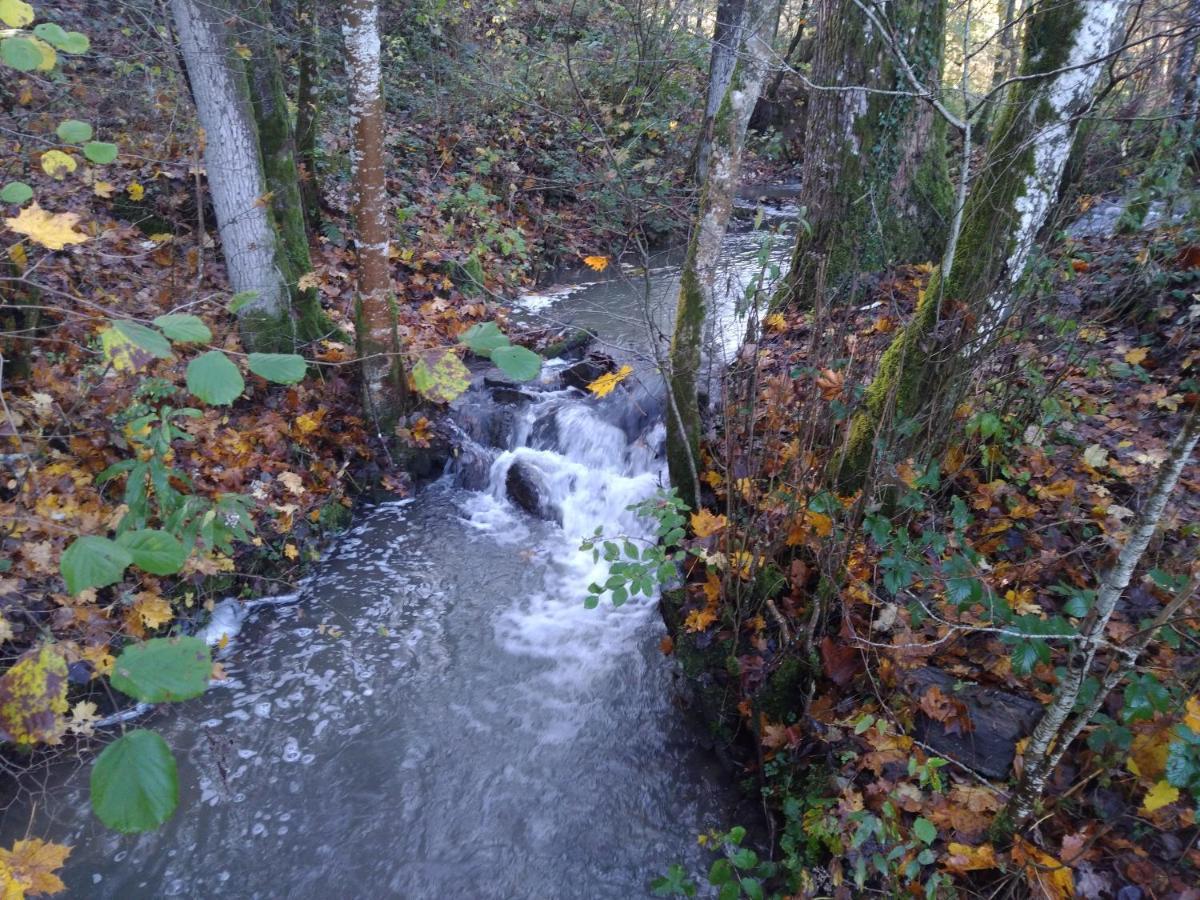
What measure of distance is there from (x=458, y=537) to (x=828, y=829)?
4.32 metres

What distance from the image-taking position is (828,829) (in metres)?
3.26

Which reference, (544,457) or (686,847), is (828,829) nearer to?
(686,847)

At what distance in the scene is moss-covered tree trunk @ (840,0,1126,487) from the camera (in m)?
3.63

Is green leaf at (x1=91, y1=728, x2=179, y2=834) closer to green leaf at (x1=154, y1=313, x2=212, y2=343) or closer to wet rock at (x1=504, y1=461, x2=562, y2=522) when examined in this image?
green leaf at (x1=154, y1=313, x2=212, y2=343)

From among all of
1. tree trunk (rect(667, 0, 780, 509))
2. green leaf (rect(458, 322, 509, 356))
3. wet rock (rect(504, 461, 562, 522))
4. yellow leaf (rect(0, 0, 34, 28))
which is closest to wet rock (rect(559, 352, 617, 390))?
wet rock (rect(504, 461, 562, 522))

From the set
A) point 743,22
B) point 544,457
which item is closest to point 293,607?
point 544,457

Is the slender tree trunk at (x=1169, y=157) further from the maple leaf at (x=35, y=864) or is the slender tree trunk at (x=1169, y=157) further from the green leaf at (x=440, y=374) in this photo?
the maple leaf at (x=35, y=864)

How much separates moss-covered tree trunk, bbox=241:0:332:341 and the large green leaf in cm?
561

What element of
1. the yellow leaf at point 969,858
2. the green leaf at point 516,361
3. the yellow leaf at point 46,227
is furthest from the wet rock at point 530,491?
the green leaf at point 516,361

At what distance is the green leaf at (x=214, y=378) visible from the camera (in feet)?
5.25

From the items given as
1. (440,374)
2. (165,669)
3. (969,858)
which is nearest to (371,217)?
(440,374)

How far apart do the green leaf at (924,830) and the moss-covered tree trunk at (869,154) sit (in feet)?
15.8

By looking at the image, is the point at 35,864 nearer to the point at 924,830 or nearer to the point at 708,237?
the point at 924,830

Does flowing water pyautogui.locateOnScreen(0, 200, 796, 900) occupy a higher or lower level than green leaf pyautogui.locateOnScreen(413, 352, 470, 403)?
lower
